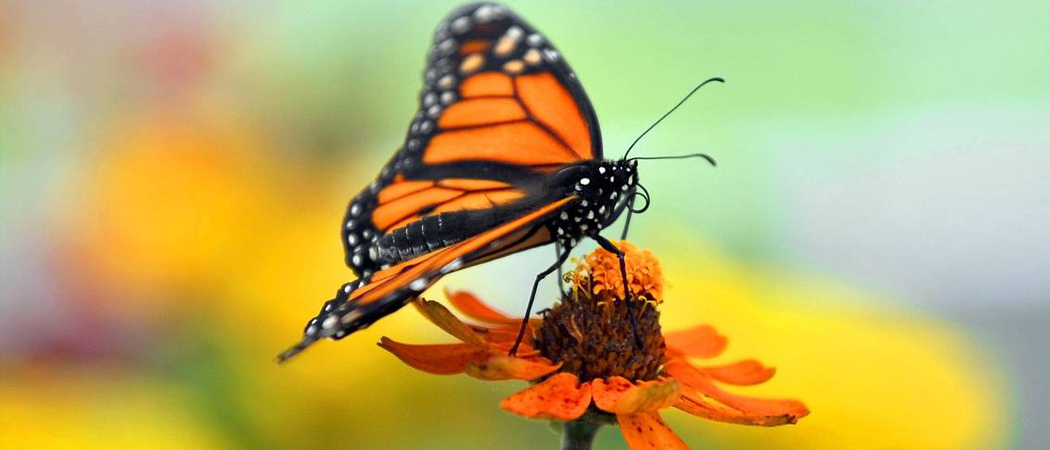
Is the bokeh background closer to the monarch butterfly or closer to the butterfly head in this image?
the monarch butterfly

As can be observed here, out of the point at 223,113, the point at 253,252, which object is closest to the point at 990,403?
the point at 253,252

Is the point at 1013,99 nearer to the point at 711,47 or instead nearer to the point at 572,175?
the point at 711,47

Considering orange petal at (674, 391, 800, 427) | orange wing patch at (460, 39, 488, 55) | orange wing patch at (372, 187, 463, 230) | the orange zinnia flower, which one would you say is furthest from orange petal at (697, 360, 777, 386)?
orange wing patch at (460, 39, 488, 55)

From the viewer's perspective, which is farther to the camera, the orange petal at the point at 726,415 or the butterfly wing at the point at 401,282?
the orange petal at the point at 726,415

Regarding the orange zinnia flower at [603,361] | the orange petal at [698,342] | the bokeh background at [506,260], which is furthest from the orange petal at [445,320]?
the bokeh background at [506,260]

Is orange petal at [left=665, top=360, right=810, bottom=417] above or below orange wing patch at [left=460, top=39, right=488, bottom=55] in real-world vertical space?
below

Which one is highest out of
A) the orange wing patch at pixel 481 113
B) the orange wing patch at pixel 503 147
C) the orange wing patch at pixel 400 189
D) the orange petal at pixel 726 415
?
the orange wing patch at pixel 481 113

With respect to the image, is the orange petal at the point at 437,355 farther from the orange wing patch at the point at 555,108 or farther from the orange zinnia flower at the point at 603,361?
the orange wing patch at the point at 555,108
